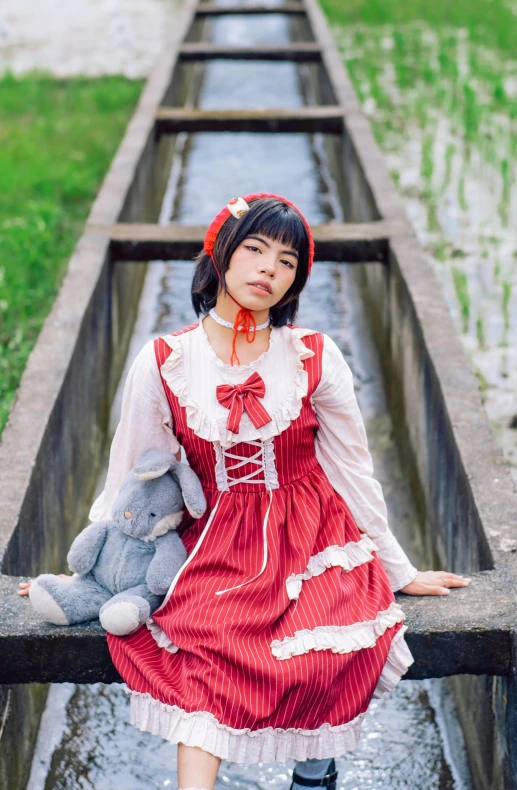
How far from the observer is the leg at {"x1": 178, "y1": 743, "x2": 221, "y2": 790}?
1.96 meters

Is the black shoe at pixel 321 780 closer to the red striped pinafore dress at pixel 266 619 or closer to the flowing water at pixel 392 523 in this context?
the red striped pinafore dress at pixel 266 619

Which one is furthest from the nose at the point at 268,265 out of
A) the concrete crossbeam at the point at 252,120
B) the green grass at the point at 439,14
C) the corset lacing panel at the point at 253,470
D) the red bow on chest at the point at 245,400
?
the green grass at the point at 439,14

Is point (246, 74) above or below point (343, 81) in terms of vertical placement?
below

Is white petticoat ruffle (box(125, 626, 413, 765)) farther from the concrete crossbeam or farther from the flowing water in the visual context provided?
the concrete crossbeam

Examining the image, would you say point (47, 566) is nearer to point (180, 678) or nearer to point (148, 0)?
point (180, 678)

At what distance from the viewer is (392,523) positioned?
4.03 metres

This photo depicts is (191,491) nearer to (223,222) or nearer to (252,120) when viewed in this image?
(223,222)

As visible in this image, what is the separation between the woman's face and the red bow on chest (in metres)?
0.16

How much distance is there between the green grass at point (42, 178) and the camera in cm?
537

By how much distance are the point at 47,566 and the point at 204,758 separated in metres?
1.33

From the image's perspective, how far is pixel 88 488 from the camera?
418 centimetres

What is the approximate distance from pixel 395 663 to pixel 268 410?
0.56m

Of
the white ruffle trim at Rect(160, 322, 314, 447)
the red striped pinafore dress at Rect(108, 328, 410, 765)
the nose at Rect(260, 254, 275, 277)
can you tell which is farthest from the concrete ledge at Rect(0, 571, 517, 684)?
the nose at Rect(260, 254, 275, 277)

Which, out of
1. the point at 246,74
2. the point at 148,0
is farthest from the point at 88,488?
the point at 148,0
